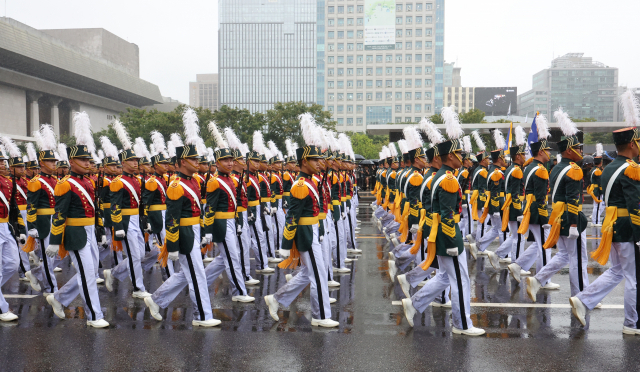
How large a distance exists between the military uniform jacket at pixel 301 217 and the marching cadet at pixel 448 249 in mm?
1356

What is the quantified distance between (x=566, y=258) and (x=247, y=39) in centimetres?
12339

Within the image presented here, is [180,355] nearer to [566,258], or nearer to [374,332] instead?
[374,332]

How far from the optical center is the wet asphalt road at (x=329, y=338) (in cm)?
489

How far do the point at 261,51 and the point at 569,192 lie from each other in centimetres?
12172

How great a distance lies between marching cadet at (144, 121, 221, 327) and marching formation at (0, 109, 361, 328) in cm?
1

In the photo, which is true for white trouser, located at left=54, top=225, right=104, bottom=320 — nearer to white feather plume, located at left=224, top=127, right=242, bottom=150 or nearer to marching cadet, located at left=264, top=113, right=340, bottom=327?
marching cadet, located at left=264, top=113, right=340, bottom=327

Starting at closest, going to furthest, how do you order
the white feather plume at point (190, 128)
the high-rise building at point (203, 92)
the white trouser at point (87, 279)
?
the white trouser at point (87, 279) < the white feather plume at point (190, 128) < the high-rise building at point (203, 92)

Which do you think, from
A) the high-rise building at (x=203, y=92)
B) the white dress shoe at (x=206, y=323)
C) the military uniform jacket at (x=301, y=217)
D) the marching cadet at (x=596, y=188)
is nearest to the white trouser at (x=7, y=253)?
the white dress shoe at (x=206, y=323)

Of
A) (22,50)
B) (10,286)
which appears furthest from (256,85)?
(10,286)

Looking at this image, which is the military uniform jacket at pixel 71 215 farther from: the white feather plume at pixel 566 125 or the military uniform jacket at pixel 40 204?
the white feather plume at pixel 566 125

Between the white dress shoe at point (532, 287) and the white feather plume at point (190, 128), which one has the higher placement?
the white feather plume at point (190, 128)

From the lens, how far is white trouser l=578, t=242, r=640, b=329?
5566 millimetres

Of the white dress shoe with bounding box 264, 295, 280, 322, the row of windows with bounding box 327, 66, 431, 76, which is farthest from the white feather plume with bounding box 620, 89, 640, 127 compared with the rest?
the row of windows with bounding box 327, 66, 431, 76

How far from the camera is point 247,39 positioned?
124 m
